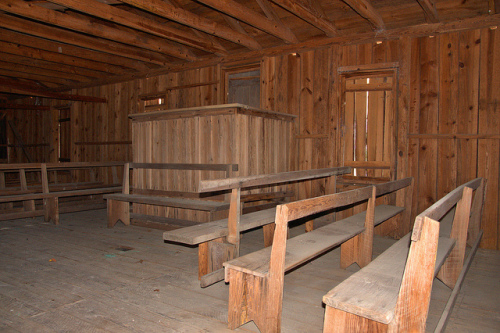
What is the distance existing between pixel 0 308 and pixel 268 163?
3974 millimetres

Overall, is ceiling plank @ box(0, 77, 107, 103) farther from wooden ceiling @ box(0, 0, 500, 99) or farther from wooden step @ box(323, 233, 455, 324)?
wooden step @ box(323, 233, 455, 324)

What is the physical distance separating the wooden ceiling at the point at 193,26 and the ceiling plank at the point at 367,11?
0.01 m

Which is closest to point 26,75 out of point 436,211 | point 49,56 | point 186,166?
point 49,56

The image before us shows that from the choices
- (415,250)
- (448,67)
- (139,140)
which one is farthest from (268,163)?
(415,250)

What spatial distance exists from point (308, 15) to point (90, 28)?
3687 millimetres

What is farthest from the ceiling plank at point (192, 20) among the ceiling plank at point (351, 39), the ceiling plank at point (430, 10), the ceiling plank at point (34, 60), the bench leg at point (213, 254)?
the ceiling plank at point (34, 60)

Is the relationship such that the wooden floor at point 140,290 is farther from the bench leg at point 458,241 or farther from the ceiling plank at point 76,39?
the ceiling plank at point 76,39

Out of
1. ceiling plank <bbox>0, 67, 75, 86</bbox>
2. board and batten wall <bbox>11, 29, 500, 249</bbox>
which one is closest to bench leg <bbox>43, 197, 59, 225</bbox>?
board and batten wall <bbox>11, 29, 500, 249</bbox>

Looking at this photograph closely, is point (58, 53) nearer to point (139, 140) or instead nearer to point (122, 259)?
point (139, 140)

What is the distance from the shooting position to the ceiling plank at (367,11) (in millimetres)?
4836

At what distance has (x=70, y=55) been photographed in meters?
7.69

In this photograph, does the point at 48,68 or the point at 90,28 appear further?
the point at 48,68

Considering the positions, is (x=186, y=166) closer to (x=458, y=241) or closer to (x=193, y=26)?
(x=193, y=26)

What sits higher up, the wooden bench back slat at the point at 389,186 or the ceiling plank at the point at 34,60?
the ceiling plank at the point at 34,60
